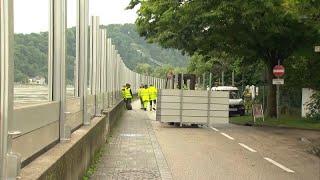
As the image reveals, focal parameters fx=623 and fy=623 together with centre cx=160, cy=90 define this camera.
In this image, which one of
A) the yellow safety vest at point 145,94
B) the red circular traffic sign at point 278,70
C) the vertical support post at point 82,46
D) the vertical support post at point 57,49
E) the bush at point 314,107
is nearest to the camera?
the vertical support post at point 57,49

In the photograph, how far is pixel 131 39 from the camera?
91438 mm

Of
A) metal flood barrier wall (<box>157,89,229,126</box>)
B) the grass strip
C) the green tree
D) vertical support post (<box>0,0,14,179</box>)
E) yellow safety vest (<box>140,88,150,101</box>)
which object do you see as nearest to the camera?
vertical support post (<box>0,0,14,179</box>)

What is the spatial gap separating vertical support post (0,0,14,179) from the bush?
23.6 meters

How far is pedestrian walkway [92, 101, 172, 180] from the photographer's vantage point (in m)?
10.8

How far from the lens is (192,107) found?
23906 mm

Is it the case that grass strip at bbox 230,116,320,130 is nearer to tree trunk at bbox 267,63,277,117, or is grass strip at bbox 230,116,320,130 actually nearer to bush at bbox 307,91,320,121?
bush at bbox 307,91,320,121

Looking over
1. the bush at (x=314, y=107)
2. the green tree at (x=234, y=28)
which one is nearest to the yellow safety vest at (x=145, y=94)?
the green tree at (x=234, y=28)

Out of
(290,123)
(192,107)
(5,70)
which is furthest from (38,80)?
(290,123)

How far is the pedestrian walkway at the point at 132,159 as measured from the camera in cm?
1082

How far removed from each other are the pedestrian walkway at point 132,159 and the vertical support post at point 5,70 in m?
5.61

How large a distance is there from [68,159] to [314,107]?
2198cm

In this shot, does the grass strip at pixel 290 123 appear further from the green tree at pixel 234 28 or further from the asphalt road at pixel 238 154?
the asphalt road at pixel 238 154

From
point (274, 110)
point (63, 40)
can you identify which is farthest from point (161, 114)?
point (63, 40)

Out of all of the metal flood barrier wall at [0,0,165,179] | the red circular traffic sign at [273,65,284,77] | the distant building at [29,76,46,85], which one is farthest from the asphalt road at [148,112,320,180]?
the red circular traffic sign at [273,65,284,77]
